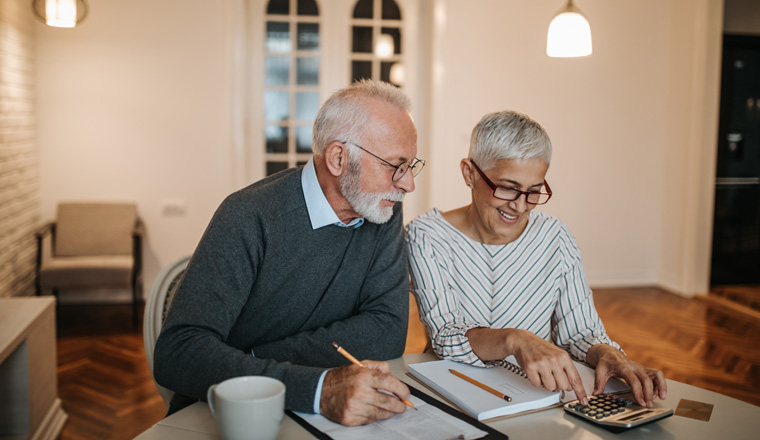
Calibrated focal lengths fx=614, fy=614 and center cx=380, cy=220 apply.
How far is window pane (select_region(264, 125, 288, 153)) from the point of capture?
5770 millimetres

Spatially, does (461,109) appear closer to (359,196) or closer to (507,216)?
(507,216)

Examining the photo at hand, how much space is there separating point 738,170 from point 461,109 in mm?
2782

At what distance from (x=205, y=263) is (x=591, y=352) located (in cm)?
96

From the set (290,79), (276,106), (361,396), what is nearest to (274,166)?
(276,106)

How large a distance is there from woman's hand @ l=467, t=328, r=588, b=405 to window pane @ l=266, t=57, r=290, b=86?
4661 mm

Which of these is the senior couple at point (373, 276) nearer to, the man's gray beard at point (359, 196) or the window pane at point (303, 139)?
the man's gray beard at point (359, 196)

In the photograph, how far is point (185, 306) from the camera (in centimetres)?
136

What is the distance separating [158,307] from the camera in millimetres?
1724

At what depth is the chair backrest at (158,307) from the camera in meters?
1.66

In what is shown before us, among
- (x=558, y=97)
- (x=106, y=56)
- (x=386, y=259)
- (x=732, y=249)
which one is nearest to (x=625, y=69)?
(x=558, y=97)

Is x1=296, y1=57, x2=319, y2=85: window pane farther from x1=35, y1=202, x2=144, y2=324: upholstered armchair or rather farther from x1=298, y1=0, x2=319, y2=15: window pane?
x1=35, y1=202, x2=144, y2=324: upholstered armchair

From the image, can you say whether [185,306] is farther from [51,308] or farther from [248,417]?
[51,308]

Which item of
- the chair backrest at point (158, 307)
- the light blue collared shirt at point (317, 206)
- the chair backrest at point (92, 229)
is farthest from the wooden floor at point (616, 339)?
the light blue collared shirt at point (317, 206)

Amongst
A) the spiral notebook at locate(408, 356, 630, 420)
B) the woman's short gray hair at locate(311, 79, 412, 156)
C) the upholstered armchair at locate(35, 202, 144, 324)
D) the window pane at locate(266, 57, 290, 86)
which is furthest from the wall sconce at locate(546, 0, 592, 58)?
the upholstered armchair at locate(35, 202, 144, 324)
